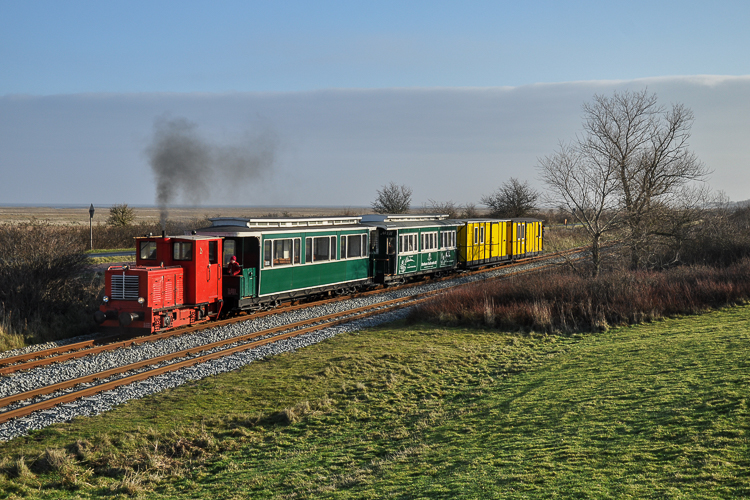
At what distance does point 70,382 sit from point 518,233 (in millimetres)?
31877

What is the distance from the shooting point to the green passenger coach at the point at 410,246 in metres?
26.4

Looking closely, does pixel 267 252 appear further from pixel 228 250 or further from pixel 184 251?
pixel 184 251

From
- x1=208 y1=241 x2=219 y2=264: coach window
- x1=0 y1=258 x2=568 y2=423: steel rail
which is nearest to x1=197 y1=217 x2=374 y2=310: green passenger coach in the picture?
x1=208 y1=241 x2=219 y2=264: coach window

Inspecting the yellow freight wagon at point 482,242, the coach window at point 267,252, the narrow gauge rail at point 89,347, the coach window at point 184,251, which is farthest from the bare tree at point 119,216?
the coach window at point 184,251

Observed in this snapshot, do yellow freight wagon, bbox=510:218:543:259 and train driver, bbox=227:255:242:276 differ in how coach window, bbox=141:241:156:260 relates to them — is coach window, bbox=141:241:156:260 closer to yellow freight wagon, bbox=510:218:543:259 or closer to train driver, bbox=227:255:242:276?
train driver, bbox=227:255:242:276

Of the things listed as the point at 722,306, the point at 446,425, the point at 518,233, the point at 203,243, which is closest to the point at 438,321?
the point at 203,243

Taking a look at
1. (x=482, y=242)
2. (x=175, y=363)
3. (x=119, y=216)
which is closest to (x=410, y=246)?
(x=482, y=242)

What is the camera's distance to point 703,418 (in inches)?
286

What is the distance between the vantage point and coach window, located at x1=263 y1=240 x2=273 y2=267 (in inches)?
751

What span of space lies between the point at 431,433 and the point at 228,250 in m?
11.5

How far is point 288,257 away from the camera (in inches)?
798

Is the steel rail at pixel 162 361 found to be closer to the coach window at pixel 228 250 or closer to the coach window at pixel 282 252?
the coach window at pixel 282 252

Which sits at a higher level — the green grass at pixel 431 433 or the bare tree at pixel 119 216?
the bare tree at pixel 119 216

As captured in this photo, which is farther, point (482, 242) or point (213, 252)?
point (482, 242)
